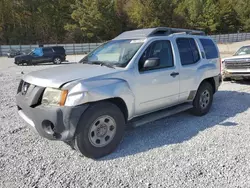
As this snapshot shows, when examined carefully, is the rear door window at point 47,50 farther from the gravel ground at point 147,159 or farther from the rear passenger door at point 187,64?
the rear passenger door at point 187,64

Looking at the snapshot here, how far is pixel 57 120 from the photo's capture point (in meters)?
3.01

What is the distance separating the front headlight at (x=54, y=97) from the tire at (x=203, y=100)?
3.03 m

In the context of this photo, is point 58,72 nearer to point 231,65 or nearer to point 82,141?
point 82,141

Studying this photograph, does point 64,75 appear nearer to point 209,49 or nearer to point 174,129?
point 174,129

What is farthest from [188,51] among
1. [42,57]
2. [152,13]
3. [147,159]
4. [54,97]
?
[152,13]

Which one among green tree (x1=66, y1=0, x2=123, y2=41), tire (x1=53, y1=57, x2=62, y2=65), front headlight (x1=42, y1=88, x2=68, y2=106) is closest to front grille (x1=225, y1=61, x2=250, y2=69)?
front headlight (x1=42, y1=88, x2=68, y2=106)

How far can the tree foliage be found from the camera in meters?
44.2

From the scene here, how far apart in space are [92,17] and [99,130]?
139 ft

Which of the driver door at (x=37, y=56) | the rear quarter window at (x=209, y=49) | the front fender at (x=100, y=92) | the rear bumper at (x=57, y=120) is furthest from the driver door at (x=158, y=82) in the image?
the driver door at (x=37, y=56)

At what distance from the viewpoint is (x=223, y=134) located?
410 cm

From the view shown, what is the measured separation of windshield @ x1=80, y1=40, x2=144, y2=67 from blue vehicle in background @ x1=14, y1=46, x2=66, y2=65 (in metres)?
18.5

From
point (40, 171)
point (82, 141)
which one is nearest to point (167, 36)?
point (82, 141)

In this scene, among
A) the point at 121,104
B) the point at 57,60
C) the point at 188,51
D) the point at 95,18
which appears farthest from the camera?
the point at 95,18

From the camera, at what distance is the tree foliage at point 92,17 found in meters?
44.2
